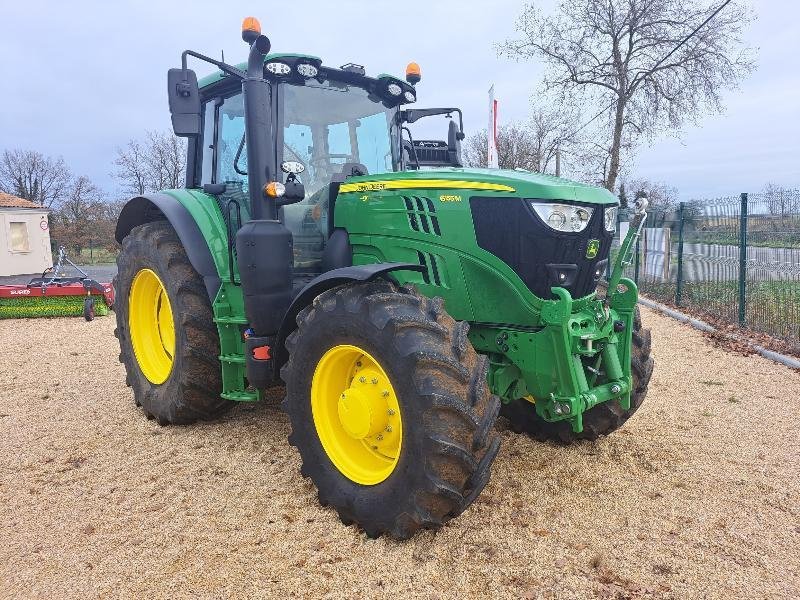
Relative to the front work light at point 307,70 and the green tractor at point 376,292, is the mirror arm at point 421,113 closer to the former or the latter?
the green tractor at point 376,292

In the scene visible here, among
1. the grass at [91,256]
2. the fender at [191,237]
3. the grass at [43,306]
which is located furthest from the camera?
the grass at [91,256]

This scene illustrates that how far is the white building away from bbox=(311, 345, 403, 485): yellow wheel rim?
25.0m

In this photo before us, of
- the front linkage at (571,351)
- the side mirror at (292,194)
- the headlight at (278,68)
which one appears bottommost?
the front linkage at (571,351)

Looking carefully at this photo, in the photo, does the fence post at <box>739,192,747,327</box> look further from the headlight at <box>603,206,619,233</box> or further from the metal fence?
the headlight at <box>603,206,619,233</box>

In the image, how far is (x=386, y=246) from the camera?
12.4 ft

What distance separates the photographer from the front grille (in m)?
3.28

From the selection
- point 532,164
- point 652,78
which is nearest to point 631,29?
point 652,78

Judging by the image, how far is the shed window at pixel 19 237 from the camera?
24250 mm

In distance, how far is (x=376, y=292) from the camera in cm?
323

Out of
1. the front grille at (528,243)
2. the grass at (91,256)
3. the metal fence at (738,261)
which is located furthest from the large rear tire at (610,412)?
the grass at (91,256)

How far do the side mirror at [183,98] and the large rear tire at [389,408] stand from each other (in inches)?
53.3

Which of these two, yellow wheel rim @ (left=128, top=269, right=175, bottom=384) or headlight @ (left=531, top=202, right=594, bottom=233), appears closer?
headlight @ (left=531, top=202, right=594, bottom=233)

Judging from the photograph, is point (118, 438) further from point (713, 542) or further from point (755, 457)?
point (755, 457)

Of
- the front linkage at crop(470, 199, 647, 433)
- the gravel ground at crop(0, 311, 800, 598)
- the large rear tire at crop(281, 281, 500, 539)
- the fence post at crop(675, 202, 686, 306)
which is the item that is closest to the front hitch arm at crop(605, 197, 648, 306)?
the front linkage at crop(470, 199, 647, 433)
